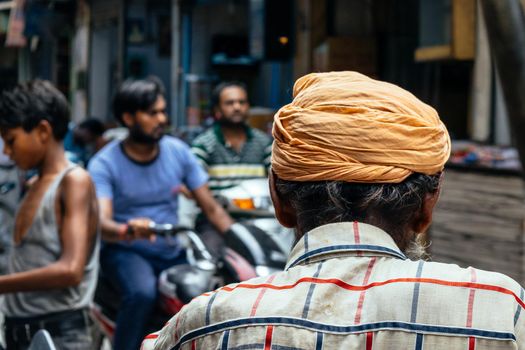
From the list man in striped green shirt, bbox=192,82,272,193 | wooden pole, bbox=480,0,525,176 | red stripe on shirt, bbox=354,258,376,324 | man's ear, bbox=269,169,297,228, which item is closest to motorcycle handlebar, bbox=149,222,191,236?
man in striped green shirt, bbox=192,82,272,193

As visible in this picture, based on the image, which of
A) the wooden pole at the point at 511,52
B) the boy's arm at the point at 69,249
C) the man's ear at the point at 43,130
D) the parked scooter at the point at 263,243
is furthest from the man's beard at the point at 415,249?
the parked scooter at the point at 263,243

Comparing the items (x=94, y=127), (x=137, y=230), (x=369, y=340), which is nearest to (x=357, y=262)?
(x=369, y=340)

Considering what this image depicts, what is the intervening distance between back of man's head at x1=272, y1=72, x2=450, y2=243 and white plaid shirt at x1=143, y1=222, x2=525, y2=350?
5cm

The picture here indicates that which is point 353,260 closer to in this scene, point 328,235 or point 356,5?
point 328,235

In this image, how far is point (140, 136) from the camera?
5.43m

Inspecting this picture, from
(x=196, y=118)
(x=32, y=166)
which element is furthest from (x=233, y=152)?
(x=196, y=118)

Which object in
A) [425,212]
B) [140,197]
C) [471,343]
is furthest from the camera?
[140,197]

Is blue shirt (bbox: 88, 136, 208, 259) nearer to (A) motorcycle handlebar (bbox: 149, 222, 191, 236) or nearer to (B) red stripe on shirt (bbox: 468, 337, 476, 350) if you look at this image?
(A) motorcycle handlebar (bbox: 149, 222, 191, 236)

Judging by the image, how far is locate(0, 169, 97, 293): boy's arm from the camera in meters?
3.56

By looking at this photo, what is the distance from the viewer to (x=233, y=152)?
22.3 ft

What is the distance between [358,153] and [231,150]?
512 cm

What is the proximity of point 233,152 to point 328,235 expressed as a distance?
507 cm

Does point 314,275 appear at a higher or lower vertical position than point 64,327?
higher

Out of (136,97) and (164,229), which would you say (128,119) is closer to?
(136,97)
